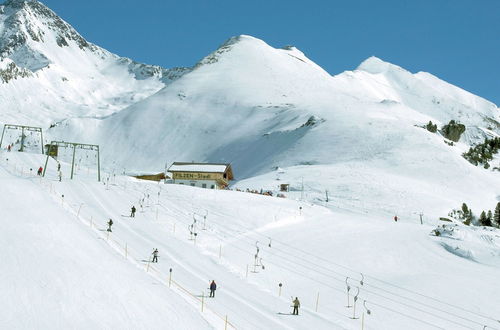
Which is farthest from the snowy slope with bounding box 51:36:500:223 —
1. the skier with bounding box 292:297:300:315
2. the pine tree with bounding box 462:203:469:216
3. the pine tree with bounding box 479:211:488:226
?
the skier with bounding box 292:297:300:315

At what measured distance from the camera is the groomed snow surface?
24.8 m

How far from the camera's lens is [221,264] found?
124ft

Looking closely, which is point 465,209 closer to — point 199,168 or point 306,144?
point 199,168

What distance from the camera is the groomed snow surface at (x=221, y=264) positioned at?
974 inches

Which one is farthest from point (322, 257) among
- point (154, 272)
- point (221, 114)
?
point (221, 114)

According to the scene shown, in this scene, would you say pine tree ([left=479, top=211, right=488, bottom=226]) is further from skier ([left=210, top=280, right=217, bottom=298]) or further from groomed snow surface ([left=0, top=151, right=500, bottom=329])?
skier ([left=210, top=280, right=217, bottom=298])

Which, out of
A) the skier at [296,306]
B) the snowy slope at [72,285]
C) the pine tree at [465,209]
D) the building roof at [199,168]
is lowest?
the skier at [296,306]

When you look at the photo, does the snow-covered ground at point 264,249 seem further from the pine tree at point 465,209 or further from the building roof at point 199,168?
the building roof at point 199,168

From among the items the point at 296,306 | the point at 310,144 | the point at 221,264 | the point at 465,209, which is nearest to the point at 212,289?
the point at 296,306

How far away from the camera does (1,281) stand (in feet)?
80.6

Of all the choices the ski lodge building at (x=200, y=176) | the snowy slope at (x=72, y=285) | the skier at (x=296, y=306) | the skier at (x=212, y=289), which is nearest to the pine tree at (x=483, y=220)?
the ski lodge building at (x=200, y=176)

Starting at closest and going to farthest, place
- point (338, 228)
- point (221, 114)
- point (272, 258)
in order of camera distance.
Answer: point (272, 258), point (338, 228), point (221, 114)

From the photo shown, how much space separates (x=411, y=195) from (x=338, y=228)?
96.0 ft

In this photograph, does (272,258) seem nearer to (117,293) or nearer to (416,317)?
(416,317)
